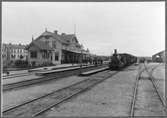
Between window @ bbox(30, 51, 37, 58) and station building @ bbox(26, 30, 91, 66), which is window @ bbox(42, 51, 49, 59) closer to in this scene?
station building @ bbox(26, 30, 91, 66)

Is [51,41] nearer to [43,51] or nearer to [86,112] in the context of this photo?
[43,51]

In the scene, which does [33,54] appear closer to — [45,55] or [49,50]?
[45,55]

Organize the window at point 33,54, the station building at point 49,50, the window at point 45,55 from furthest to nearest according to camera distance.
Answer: the window at point 45,55, the window at point 33,54, the station building at point 49,50

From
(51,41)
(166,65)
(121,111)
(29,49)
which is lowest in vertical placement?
(121,111)

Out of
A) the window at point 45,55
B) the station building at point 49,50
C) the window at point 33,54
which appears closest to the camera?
the station building at point 49,50

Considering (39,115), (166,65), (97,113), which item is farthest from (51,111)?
(166,65)

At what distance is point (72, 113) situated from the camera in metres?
4.82

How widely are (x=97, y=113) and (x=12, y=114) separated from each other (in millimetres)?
2574

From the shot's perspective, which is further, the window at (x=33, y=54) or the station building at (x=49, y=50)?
the window at (x=33, y=54)

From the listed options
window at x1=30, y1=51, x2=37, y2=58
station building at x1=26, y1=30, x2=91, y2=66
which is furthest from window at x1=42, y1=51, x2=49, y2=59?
window at x1=30, y1=51, x2=37, y2=58

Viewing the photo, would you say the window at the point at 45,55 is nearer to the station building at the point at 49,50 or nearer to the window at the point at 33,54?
the station building at the point at 49,50

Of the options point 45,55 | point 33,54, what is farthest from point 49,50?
point 33,54

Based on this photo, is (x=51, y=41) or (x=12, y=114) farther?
(x=51, y=41)

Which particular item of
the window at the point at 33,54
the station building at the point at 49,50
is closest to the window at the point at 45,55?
the station building at the point at 49,50
